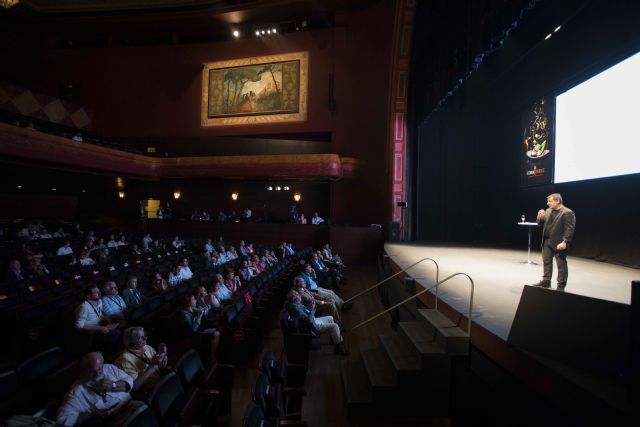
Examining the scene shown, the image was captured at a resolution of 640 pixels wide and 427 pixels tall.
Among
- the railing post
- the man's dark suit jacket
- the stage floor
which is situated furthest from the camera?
the railing post

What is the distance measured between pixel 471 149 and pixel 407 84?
3278 millimetres

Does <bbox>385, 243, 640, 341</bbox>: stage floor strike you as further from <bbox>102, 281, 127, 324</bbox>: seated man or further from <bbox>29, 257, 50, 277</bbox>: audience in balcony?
<bbox>29, 257, 50, 277</bbox>: audience in balcony

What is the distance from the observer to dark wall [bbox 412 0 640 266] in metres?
7.00

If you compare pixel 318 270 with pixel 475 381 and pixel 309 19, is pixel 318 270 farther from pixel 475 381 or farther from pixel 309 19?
pixel 309 19

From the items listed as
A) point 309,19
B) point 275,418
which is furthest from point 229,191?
point 275,418

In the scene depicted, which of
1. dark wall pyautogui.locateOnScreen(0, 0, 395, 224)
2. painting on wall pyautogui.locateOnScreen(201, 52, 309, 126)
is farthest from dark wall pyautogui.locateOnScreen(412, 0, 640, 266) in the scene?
painting on wall pyautogui.locateOnScreen(201, 52, 309, 126)

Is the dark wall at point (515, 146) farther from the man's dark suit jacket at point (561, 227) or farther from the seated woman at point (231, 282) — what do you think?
the seated woman at point (231, 282)

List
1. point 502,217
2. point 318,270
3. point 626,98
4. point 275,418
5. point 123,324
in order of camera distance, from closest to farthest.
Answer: point 275,418 < point 123,324 < point 626,98 < point 318,270 < point 502,217

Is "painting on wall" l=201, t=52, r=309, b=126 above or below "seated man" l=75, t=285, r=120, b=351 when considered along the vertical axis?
above

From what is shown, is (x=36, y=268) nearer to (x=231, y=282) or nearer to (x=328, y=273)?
(x=231, y=282)

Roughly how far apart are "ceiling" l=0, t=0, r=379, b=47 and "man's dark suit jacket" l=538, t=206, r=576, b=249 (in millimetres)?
12957

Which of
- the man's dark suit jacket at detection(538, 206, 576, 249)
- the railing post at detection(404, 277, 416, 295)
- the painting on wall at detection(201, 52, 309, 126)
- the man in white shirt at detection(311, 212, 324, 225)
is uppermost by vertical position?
the painting on wall at detection(201, 52, 309, 126)

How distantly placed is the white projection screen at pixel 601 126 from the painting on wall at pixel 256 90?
32.9 ft

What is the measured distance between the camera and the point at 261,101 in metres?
16.2
